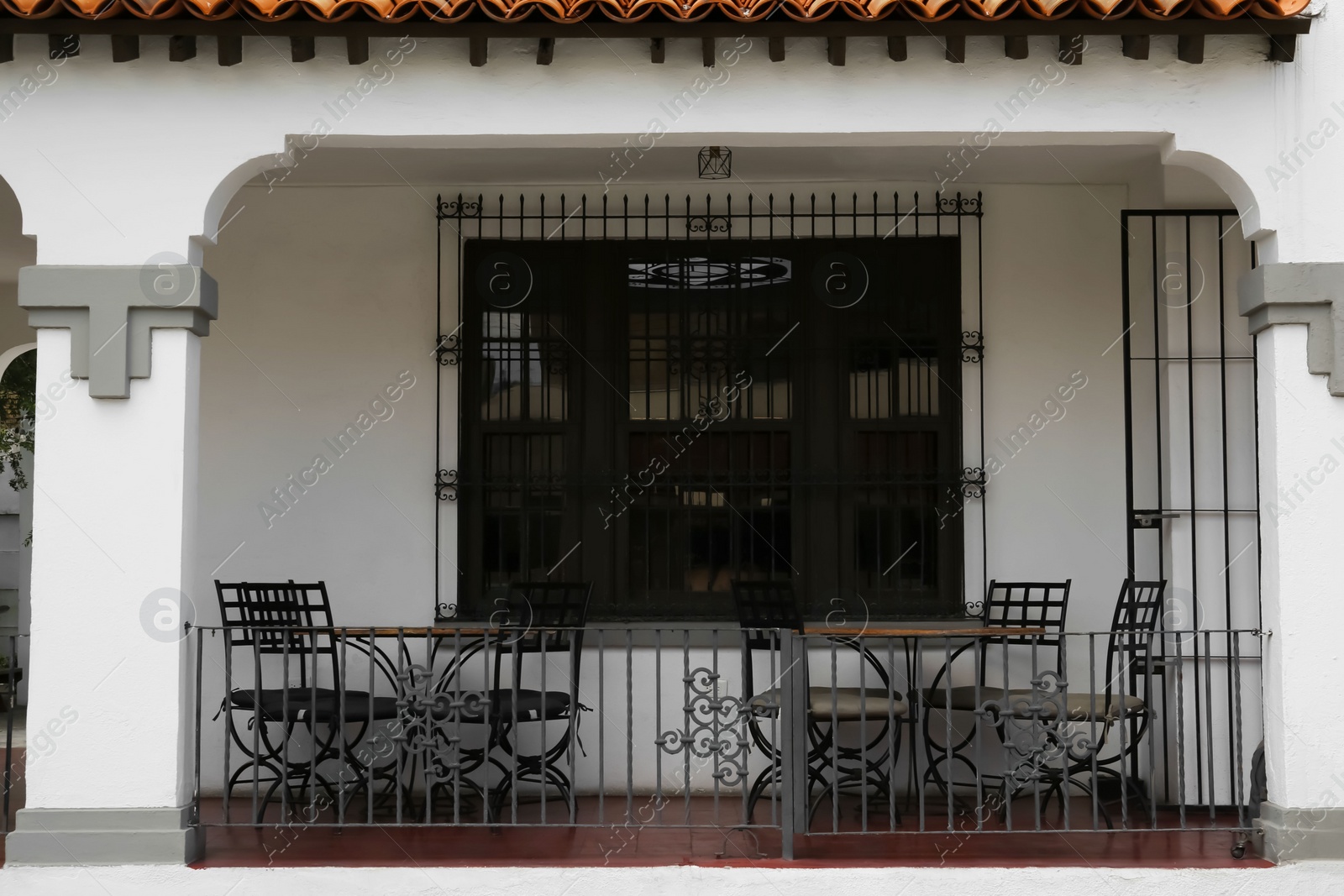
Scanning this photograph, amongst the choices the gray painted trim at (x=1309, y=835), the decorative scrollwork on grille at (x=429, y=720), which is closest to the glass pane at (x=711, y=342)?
the decorative scrollwork on grille at (x=429, y=720)

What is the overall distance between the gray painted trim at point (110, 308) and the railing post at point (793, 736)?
2.59 metres

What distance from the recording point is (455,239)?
673cm

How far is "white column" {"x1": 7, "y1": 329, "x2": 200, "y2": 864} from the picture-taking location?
466cm

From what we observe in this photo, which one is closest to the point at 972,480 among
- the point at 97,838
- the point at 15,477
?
the point at 97,838

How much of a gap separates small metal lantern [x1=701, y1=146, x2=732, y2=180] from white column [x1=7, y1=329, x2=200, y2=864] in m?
2.65

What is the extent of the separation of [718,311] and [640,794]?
2489 mm

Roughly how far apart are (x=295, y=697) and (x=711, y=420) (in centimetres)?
245

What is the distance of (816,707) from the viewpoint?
5.63 meters

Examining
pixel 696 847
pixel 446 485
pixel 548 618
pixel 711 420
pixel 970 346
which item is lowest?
pixel 696 847

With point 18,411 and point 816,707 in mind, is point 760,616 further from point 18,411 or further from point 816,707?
point 18,411

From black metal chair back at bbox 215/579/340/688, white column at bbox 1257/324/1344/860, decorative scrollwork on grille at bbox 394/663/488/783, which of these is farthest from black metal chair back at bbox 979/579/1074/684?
black metal chair back at bbox 215/579/340/688

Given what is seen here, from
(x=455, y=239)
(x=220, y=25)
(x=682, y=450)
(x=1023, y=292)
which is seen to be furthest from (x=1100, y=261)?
(x=220, y=25)

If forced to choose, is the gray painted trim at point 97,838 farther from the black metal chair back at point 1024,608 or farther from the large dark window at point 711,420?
the black metal chair back at point 1024,608

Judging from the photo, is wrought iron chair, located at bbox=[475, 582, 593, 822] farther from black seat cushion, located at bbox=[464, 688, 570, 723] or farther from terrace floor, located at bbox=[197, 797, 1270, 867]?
terrace floor, located at bbox=[197, 797, 1270, 867]
